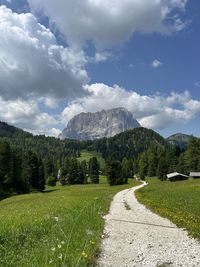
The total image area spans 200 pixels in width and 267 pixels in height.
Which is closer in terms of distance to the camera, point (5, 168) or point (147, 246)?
point (147, 246)

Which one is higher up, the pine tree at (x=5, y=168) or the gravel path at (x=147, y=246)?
the pine tree at (x=5, y=168)

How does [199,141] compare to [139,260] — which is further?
[199,141]

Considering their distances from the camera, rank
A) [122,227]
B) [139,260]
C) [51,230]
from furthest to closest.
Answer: [122,227], [51,230], [139,260]

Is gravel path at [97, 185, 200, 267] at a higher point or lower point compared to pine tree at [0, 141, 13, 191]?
lower

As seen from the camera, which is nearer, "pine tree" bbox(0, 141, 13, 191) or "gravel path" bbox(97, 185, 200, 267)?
"gravel path" bbox(97, 185, 200, 267)

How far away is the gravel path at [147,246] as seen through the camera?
13.0m

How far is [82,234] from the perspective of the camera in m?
16.8

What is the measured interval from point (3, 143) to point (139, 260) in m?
109

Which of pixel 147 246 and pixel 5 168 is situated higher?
pixel 5 168

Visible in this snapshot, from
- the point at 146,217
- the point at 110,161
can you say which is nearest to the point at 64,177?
the point at 110,161

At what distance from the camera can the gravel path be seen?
1298 cm

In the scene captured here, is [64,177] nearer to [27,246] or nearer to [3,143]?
[3,143]

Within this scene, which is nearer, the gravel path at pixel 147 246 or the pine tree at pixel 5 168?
the gravel path at pixel 147 246

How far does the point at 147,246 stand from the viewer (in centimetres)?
1560
